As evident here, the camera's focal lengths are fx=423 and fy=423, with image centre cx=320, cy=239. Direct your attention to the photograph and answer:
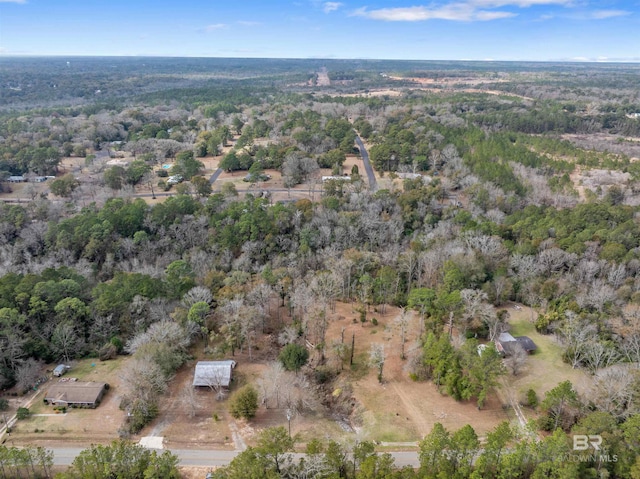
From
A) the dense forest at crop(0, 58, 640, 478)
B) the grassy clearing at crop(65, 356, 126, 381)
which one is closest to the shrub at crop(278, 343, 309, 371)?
the dense forest at crop(0, 58, 640, 478)

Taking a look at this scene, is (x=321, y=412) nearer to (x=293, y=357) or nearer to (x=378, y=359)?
(x=293, y=357)

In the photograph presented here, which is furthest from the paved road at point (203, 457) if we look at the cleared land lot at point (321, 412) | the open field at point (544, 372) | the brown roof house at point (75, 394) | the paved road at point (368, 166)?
the paved road at point (368, 166)

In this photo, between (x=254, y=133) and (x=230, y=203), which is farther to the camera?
(x=254, y=133)

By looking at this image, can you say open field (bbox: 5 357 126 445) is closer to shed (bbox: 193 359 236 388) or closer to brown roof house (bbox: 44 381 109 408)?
brown roof house (bbox: 44 381 109 408)

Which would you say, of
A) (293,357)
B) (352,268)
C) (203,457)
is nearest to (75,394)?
(203,457)

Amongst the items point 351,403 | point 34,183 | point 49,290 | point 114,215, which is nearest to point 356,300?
point 351,403

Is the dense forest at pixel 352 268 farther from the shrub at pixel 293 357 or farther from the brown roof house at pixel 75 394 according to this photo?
the brown roof house at pixel 75 394

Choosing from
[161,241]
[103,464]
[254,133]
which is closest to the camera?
[103,464]

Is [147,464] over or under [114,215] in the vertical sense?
under

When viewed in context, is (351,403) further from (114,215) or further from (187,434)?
(114,215)
